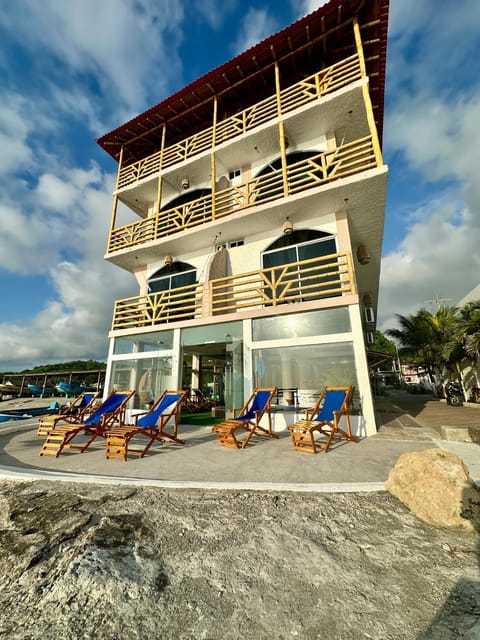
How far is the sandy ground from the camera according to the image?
135 centimetres

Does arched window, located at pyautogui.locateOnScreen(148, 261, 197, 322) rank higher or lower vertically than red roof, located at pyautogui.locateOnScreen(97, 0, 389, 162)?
lower

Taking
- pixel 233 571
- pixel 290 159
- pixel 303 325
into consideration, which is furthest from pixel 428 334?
pixel 233 571

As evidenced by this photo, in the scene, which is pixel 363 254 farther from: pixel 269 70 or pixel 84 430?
pixel 84 430

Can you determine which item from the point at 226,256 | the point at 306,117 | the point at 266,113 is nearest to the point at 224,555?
the point at 226,256

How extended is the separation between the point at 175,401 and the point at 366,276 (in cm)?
990

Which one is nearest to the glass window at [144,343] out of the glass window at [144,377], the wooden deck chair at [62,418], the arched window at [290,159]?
the glass window at [144,377]

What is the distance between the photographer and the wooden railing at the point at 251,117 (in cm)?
913

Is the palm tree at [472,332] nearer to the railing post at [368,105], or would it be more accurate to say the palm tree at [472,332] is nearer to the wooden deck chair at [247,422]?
the railing post at [368,105]

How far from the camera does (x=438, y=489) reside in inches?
94.4

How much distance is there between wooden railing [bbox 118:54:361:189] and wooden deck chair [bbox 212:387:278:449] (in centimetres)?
992

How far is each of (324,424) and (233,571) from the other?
3587mm

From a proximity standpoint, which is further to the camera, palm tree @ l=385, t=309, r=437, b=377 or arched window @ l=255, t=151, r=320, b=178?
palm tree @ l=385, t=309, r=437, b=377

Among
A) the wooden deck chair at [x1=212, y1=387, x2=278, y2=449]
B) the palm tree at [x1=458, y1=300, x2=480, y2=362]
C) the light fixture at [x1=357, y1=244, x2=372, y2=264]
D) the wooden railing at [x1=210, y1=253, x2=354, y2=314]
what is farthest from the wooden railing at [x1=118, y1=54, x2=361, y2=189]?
the palm tree at [x1=458, y1=300, x2=480, y2=362]

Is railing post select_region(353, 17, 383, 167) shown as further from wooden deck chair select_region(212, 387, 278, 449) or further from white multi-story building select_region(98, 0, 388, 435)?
wooden deck chair select_region(212, 387, 278, 449)
